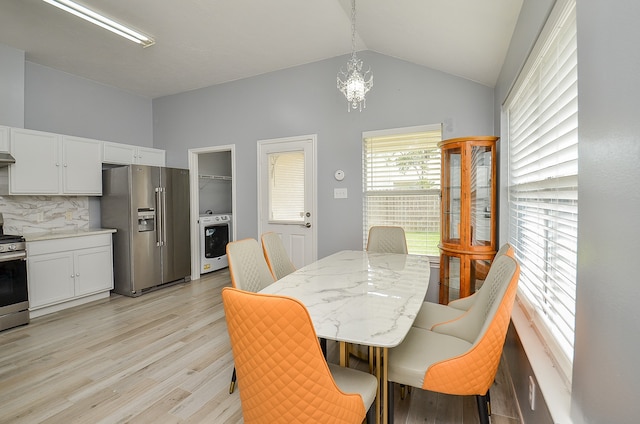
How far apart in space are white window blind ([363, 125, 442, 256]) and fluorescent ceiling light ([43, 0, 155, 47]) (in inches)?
105

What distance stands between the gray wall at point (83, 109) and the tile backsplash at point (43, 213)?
0.94 meters

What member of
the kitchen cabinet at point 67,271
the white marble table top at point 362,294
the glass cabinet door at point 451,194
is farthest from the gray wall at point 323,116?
the kitchen cabinet at point 67,271

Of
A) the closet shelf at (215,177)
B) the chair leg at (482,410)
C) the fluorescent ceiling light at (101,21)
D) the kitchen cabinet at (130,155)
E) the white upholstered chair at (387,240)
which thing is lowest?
the chair leg at (482,410)

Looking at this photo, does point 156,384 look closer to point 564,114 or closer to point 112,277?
point 112,277

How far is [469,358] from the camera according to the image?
1306mm

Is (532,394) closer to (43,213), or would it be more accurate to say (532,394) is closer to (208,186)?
(43,213)

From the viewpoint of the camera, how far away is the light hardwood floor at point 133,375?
179cm

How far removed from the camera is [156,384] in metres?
2.08

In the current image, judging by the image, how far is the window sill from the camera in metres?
1.00

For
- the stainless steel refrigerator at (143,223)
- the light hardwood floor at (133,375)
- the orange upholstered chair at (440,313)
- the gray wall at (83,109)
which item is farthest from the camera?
the stainless steel refrigerator at (143,223)

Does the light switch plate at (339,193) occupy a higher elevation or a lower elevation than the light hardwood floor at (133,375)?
higher

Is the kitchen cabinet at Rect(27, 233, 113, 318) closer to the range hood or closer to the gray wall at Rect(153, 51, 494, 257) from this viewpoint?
the range hood

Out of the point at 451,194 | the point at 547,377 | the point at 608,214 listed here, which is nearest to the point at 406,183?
the point at 451,194

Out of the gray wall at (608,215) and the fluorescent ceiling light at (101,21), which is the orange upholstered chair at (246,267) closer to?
the gray wall at (608,215)
